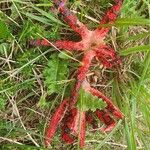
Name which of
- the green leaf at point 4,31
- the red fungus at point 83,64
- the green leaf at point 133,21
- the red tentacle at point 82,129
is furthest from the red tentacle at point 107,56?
the green leaf at point 4,31

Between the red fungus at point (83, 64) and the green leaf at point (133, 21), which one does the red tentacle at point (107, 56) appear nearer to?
the red fungus at point (83, 64)

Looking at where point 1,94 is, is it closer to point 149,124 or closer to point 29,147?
point 29,147

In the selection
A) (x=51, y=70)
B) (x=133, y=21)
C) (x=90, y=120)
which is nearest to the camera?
(x=133, y=21)

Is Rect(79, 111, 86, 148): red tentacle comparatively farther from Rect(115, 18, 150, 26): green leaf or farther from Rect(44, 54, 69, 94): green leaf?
Rect(115, 18, 150, 26): green leaf

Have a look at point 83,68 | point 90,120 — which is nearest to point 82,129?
point 90,120

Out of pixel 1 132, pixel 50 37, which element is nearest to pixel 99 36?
pixel 50 37

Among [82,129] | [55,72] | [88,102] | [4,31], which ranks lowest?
[82,129]

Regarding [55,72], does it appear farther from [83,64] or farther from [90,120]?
[90,120]

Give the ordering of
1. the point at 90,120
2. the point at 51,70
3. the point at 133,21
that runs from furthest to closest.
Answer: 1. the point at 90,120
2. the point at 51,70
3. the point at 133,21
